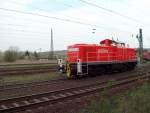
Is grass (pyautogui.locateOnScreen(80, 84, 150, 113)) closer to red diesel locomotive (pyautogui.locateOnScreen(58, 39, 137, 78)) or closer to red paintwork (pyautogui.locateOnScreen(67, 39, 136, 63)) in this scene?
red diesel locomotive (pyautogui.locateOnScreen(58, 39, 137, 78))

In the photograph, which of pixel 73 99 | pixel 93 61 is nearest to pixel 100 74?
pixel 93 61

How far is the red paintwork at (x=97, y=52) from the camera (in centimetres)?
2181

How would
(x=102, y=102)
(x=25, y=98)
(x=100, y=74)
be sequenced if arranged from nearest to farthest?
(x=102, y=102), (x=25, y=98), (x=100, y=74)

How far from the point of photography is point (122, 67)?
27.3 metres

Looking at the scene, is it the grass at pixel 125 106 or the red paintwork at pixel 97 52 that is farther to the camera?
the red paintwork at pixel 97 52

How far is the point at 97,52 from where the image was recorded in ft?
75.6

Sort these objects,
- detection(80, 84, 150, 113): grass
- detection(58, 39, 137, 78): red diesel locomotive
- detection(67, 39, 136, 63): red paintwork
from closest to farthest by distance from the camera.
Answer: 1. detection(80, 84, 150, 113): grass
2. detection(58, 39, 137, 78): red diesel locomotive
3. detection(67, 39, 136, 63): red paintwork

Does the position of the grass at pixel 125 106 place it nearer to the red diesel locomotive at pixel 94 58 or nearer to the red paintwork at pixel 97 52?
the red diesel locomotive at pixel 94 58

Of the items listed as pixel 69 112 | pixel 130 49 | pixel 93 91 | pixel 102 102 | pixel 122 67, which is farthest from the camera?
pixel 130 49

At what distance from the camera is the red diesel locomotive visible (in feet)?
69.7

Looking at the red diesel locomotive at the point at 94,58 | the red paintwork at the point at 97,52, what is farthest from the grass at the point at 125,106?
the red paintwork at the point at 97,52

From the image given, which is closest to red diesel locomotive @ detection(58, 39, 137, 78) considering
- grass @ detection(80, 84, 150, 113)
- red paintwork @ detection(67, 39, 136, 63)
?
red paintwork @ detection(67, 39, 136, 63)

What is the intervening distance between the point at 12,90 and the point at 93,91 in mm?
4271

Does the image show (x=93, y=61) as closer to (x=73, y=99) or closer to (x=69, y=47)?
(x=69, y=47)
